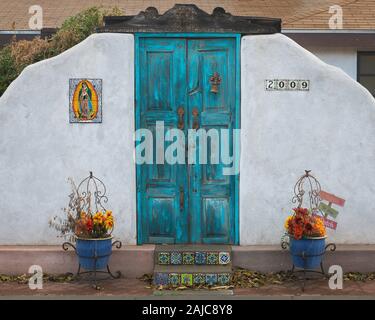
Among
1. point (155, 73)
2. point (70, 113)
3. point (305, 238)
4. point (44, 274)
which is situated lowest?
point (44, 274)

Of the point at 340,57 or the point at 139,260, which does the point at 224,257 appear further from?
the point at 340,57

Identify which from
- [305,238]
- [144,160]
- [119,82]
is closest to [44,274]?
[144,160]

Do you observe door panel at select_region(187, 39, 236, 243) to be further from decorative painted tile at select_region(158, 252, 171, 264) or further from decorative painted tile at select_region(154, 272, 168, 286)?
decorative painted tile at select_region(154, 272, 168, 286)

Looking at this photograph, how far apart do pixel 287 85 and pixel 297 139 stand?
71cm

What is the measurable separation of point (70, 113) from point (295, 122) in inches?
115

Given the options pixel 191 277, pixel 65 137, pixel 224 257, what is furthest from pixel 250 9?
pixel 191 277

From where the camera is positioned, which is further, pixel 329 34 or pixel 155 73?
pixel 329 34

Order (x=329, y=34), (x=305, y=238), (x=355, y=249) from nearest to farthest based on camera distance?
1. (x=305, y=238)
2. (x=355, y=249)
3. (x=329, y=34)

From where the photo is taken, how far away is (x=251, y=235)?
830cm

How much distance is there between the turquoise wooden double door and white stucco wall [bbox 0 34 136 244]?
0.68 feet

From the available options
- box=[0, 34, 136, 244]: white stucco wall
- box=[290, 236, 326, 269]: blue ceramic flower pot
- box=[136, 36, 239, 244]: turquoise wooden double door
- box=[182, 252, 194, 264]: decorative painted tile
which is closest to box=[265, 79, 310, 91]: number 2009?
box=[136, 36, 239, 244]: turquoise wooden double door

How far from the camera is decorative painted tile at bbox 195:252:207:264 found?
7930 mm

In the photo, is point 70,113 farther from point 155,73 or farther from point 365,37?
Result: point 365,37

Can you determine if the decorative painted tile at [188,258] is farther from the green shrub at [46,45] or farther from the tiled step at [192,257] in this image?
the green shrub at [46,45]
